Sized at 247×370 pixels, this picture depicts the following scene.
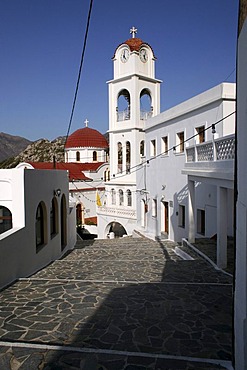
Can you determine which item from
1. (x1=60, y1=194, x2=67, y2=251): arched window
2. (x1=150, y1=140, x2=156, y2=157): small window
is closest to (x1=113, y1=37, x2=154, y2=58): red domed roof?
(x1=150, y1=140, x2=156, y2=157): small window

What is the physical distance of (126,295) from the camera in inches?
251

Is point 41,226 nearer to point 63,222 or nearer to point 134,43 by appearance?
point 63,222

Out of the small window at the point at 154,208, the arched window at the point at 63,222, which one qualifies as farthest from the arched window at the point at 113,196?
the arched window at the point at 63,222

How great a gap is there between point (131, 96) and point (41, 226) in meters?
20.8

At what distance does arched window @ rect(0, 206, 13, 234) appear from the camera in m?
9.09

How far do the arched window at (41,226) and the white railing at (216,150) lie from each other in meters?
5.25

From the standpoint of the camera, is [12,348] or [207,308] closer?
[12,348]

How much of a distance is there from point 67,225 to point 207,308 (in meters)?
9.72

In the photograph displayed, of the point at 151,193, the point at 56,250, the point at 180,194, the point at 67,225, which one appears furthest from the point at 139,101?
the point at 56,250

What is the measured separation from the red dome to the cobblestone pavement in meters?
36.1

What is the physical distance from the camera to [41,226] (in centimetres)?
1051

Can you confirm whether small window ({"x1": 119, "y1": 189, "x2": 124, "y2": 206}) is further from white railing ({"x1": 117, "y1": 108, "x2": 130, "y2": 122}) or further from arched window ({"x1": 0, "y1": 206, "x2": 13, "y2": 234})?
arched window ({"x1": 0, "y1": 206, "x2": 13, "y2": 234})

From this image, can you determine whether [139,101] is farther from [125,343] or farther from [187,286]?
[125,343]

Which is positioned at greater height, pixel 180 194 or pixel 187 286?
pixel 180 194
